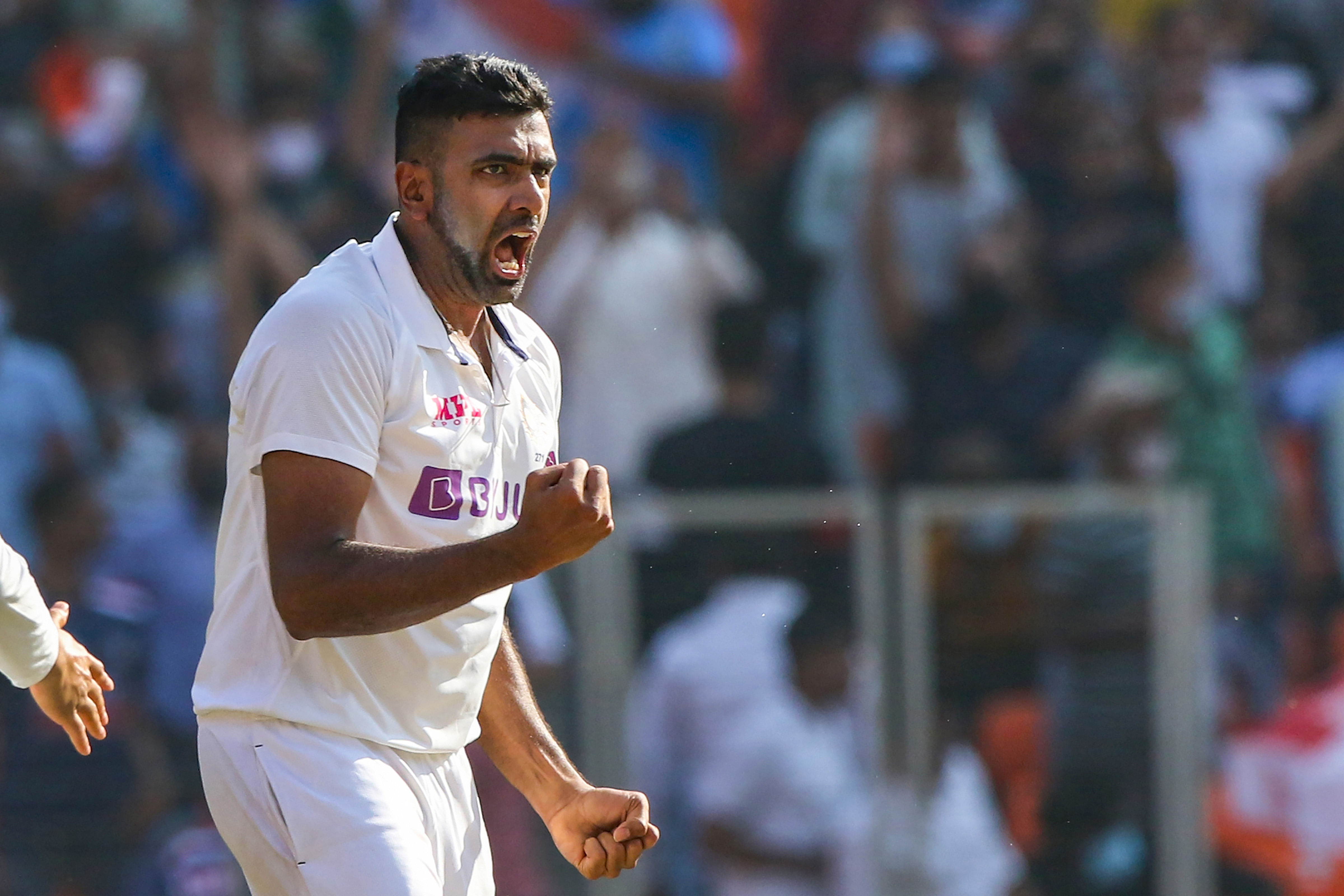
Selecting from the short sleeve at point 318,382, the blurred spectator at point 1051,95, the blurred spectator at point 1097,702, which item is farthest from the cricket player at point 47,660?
the blurred spectator at point 1051,95

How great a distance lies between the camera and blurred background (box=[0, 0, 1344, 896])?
8.08m

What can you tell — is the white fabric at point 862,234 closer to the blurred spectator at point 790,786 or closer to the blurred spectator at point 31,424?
the blurred spectator at point 790,786

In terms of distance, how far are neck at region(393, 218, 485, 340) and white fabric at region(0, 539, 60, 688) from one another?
91 cm

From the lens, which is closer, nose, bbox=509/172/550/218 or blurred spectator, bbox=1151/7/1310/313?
nose, bbox=509/172/550/218

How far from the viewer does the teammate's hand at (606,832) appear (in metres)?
3.46

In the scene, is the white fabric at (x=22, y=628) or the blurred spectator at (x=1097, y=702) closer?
the white fabric at (x=22, y=628)

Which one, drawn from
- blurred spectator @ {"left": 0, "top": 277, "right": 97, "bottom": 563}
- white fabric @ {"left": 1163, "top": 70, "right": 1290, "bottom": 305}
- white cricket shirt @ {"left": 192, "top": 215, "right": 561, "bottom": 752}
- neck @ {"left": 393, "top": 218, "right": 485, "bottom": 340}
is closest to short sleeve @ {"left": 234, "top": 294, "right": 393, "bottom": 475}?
white cricket shirt @ {"left": 192, "top": 215, "right": 561, "bottom": 752}

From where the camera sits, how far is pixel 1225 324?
9047mm

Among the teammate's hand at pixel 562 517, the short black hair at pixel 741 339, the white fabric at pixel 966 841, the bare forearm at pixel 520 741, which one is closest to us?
the teammate's hand at pixel 562 517

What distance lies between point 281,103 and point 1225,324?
472cm

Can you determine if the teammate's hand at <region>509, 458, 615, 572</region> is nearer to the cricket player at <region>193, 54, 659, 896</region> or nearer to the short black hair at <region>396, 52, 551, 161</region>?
the cricket player at <region>193, 54, 659, 896</region>

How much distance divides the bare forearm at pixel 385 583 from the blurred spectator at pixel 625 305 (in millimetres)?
5581

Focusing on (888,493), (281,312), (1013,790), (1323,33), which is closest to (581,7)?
(888,493)

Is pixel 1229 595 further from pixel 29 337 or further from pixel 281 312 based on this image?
pixel 281 312
